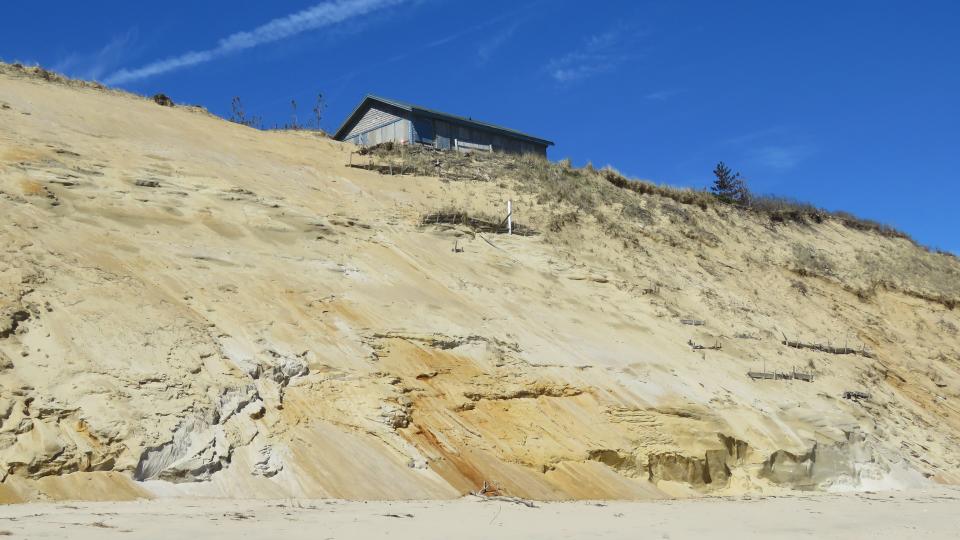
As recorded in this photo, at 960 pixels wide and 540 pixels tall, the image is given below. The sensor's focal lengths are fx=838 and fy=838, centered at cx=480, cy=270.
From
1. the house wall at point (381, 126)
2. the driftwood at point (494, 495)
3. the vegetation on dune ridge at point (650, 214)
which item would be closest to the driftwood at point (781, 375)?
the vegetation on dune ridge at point (650, 214)

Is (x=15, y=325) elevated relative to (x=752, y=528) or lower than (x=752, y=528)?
elevated

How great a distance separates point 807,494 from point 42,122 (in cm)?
1616

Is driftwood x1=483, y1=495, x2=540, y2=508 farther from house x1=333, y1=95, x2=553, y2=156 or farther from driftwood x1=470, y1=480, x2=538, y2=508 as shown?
house x1=333, y1=95, x2=553, y2=156

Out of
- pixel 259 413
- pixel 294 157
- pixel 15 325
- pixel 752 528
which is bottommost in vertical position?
pixel 752 528

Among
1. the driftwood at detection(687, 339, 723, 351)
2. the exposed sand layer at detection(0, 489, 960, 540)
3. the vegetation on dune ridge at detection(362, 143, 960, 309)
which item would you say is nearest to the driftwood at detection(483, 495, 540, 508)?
the exposed sand layer at detection(0, 489, 960, 540)

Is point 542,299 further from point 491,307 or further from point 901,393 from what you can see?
point 901,393

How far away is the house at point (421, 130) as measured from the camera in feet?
87.6

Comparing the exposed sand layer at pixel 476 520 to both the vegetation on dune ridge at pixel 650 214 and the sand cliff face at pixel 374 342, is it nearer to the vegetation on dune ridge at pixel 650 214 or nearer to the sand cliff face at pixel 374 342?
the sand cliff face at pixel 374 342

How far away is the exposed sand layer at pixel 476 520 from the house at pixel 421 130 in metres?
17.4

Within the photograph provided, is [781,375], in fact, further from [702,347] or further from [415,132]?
[415,132]

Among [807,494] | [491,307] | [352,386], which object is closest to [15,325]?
→ [352,386]

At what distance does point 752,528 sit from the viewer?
9469 mm

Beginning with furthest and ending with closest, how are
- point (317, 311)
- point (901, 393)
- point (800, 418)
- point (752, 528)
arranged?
1. point (901, 393)
2. point (800, 418)
3. point (317, 311)
4. point (752, 528)

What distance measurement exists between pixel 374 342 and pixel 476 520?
428cm
